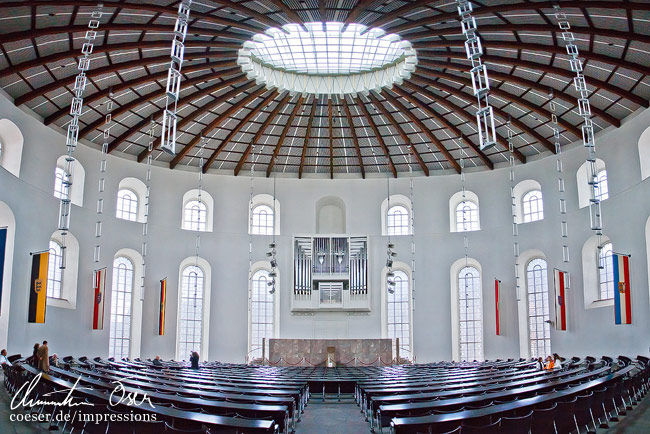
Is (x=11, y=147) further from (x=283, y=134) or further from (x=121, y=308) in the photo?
(x=283, y=134)

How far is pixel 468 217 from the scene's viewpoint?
37281mm

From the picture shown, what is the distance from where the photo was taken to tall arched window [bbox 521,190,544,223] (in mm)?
34594

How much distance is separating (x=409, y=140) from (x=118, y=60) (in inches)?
641

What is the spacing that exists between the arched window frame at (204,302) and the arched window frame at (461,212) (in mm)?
14991

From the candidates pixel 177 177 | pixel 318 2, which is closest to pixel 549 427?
pixel 318 2

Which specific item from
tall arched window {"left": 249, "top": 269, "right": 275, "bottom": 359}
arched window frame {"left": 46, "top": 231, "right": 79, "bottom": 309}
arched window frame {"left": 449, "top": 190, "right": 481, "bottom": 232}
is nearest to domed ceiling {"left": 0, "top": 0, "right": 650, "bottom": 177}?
arched window frame {"left": 449, "top": 190, "right": 481, "bottom": 232}

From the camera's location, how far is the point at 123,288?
33.5 meters

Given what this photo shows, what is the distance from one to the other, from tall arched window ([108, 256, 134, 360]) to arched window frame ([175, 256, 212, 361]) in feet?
9.03

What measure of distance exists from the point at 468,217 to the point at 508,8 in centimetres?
1798

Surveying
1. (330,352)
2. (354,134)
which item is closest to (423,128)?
(354,134)

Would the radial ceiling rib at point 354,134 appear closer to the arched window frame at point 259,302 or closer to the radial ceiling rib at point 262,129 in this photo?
the radial ceiling rib at point 262,129

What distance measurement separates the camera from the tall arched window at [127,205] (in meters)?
34.4

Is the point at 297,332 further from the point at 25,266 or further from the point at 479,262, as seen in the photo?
the point at 25,266

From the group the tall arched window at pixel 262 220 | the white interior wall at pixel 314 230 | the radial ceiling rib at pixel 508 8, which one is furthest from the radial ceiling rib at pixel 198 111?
the radial ceiling rib at pixel 508 8
